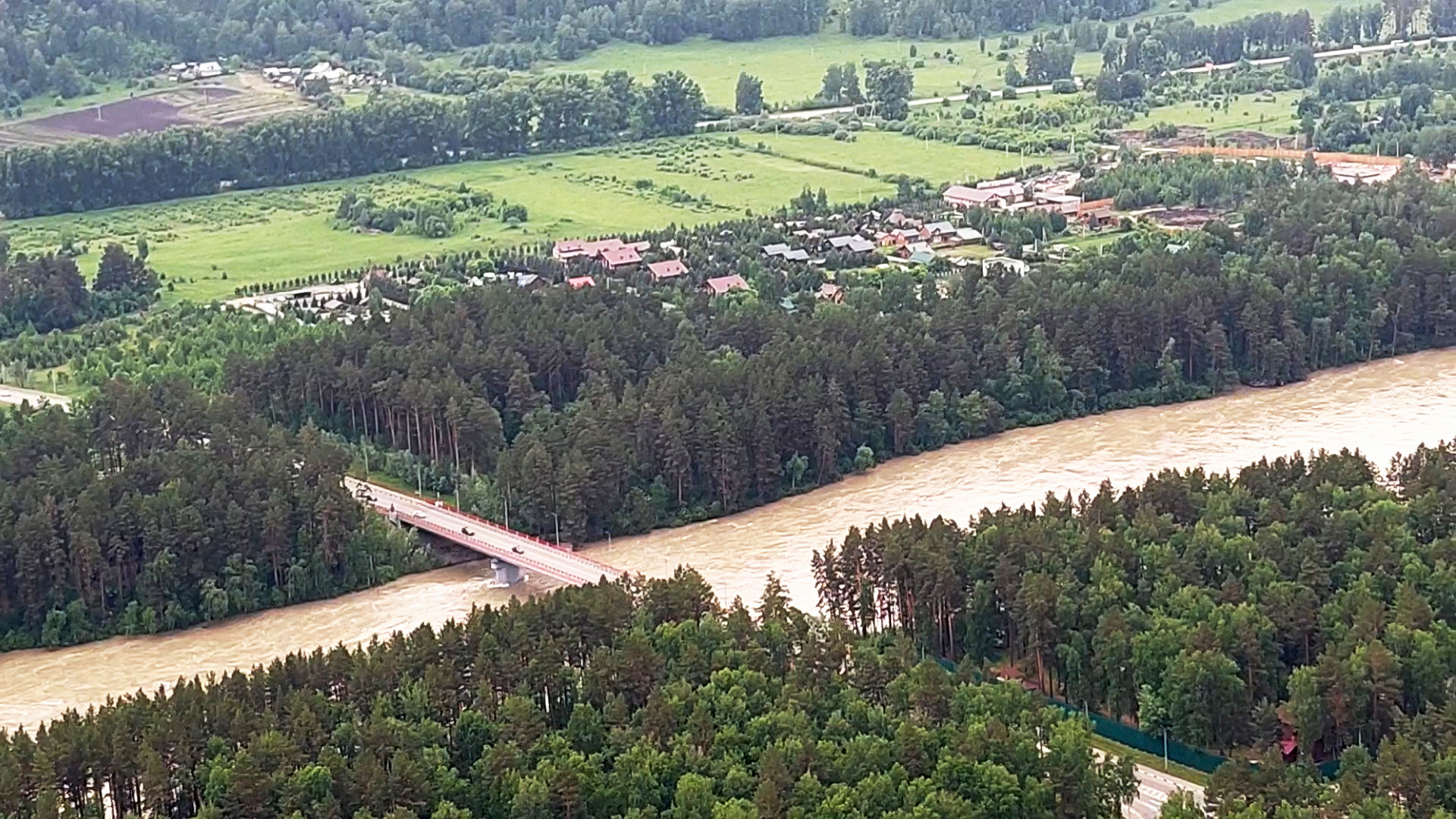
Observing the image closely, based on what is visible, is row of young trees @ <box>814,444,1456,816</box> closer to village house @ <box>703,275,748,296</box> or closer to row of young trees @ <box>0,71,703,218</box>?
village house @ <box>703,275,748,296</box>

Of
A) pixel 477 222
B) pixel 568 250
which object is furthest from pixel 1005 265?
pixel 477 222

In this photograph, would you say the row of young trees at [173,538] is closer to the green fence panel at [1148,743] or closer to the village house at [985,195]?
the green fence panel at [1148,743]

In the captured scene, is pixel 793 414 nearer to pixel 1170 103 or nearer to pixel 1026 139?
pixel 1026 139

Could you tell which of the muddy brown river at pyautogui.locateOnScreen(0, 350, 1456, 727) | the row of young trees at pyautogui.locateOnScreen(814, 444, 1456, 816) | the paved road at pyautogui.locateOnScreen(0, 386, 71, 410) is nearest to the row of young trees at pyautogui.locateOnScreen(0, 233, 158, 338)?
the paved road at pyautogui.locateOnScreen(0, 386, 71, 410)

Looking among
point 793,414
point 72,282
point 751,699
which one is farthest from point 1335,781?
point 72,282

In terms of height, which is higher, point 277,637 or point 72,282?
point 72,282

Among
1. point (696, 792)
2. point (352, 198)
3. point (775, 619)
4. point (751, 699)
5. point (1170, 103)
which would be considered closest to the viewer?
point (696, 792)

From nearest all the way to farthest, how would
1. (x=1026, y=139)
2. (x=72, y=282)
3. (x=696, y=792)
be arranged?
(x=696, y=792) < (x=72, y=282) < (x=1026, y=139)

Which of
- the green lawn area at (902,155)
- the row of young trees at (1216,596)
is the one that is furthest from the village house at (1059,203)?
the row of young trees at (1216,596)
